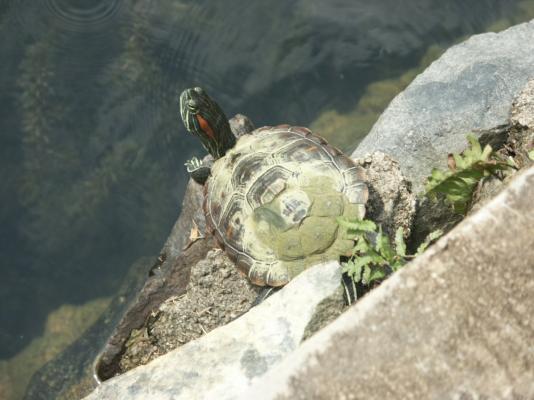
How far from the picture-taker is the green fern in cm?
267

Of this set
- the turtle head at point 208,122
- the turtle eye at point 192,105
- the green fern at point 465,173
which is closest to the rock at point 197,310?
the turtle head at point 208,122

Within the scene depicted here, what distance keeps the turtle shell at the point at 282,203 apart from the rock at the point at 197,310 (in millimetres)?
283

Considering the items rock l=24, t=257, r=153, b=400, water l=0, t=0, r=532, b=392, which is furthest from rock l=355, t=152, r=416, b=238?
rock l=24, t=257, r=153, b=400

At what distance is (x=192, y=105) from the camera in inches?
182

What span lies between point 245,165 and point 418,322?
2175 millimetres

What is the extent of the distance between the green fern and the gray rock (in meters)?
1.09

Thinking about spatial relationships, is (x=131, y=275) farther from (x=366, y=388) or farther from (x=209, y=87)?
(x=366, y=388)

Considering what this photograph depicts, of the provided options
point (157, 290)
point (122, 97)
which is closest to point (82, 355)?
point (157, 290)

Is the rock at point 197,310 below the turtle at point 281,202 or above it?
below

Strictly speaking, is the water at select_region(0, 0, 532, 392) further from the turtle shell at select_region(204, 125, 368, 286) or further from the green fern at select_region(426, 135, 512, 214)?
the green fern at select_region(426, 135, 512, 214)

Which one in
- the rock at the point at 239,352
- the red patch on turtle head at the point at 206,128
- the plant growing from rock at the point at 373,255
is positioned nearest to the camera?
the rock at the point at 239,352

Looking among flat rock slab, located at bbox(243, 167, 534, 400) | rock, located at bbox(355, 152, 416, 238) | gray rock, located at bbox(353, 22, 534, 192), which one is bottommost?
rock, located at bbox(355, 152, 416, 238)

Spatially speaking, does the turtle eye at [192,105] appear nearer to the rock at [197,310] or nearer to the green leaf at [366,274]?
the rock at [197,310]

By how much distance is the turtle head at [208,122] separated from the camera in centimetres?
455
